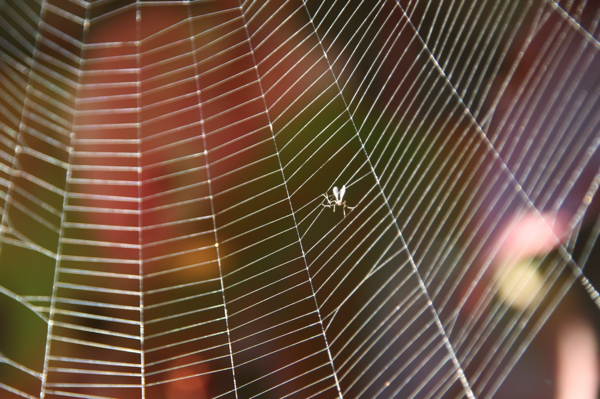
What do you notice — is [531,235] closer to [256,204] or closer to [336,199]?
[336,199]

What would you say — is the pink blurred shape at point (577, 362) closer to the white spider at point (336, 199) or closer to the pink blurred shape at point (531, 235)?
the pink blurred shape at point (531, 235)

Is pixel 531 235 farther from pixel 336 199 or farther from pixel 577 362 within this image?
pixel 336 199

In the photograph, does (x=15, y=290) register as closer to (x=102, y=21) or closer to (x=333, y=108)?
(x=102, y=21)

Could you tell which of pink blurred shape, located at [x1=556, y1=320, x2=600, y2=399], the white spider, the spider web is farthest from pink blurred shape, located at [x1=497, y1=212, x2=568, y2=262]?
the white spider

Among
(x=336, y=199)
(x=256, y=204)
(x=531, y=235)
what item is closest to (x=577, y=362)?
(x=531, y=235)

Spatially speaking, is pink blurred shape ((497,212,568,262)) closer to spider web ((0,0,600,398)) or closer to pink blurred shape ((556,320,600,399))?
spider web ((0,0,600,398))

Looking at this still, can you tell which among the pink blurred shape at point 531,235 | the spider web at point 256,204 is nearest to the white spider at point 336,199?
A: the spider web at point 256,204

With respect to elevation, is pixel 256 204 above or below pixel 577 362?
above

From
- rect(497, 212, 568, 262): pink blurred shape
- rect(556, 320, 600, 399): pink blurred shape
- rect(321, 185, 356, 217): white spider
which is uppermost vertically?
rect(321, 185, 356, 217): white spider

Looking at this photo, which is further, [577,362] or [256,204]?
[256,204]

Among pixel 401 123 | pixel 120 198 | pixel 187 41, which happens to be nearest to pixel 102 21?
pixel 187 41

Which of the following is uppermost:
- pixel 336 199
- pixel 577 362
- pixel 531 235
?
pixel 336 199
